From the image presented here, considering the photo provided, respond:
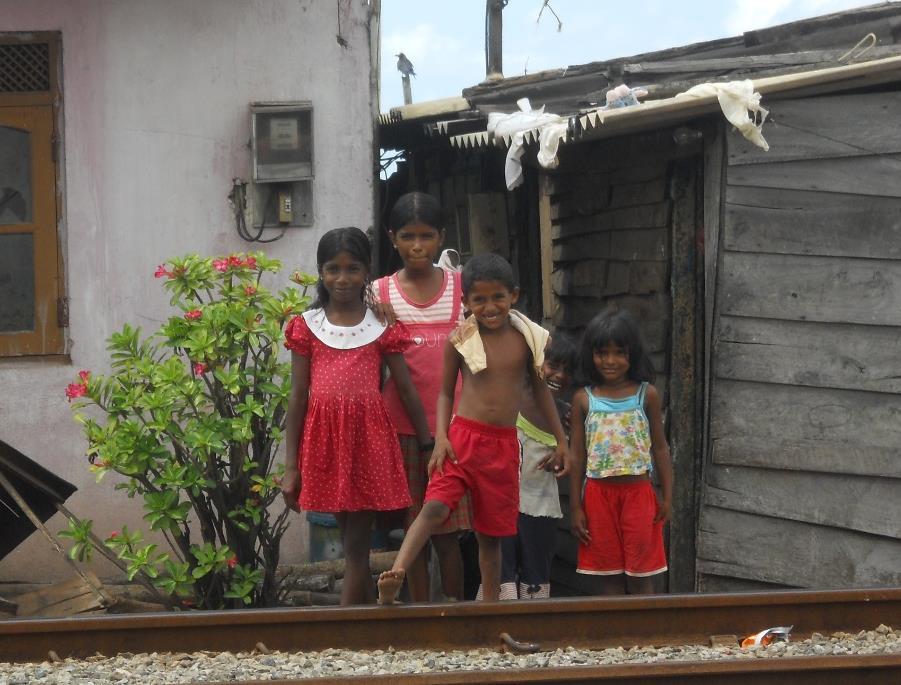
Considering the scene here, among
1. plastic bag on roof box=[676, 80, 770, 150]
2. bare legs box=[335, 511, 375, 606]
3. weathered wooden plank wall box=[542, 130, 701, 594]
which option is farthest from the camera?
weathered wooden plank wall box=[542, 130, 701, 594]

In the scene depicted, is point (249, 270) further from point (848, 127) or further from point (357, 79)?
point (848, 127)

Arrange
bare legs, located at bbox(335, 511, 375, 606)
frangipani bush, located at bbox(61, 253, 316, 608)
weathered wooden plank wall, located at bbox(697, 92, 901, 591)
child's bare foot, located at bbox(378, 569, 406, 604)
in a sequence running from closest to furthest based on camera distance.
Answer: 1. child's bare foot, located at bbox(378, 569, 406, 604)
2. bare legs, located at bbox(335, 511, 375, 606)
3. weathered wooden plank wall, located at bbox(697, 92, 901, 591)
4. frangipani bush, located at bbox(61, 253, 316, 608)

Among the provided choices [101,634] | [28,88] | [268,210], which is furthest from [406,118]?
[101,634]

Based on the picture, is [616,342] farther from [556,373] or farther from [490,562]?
[490,562]

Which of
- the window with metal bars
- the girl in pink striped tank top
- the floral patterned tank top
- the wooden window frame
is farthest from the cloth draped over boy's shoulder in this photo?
the window with metal bars

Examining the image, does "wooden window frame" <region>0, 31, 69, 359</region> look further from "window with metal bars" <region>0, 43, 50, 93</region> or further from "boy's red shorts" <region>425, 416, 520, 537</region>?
"boy's red shorts" <region>425, 416, 520, 537</region>

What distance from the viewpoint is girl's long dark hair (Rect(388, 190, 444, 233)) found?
5.09m

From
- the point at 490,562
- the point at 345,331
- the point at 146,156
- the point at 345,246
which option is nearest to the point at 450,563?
the point at 490,562

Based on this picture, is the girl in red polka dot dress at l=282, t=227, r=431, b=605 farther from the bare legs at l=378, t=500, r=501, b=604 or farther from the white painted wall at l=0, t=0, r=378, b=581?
the white painted wall at l=0, t=0, r=378, b=581

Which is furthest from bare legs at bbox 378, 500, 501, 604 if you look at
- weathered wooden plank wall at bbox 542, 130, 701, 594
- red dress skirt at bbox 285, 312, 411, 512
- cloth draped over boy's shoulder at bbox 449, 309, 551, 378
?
weathered wooden plank wall at bbox 542, 130, 701, 594

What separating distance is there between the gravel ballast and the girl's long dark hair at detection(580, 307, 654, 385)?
1373mm

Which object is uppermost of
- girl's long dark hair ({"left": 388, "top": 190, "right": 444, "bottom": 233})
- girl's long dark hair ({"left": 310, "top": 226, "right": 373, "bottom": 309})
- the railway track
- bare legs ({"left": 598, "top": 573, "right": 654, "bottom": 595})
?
girl's long dark hair ({"left": 388, "top": 190, "right": 444, "bottom": 233})

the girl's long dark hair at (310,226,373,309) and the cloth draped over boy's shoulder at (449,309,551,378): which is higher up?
the girl's long dark hair at (310,226,373,309)

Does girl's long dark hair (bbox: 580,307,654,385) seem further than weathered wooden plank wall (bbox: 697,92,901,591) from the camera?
No
